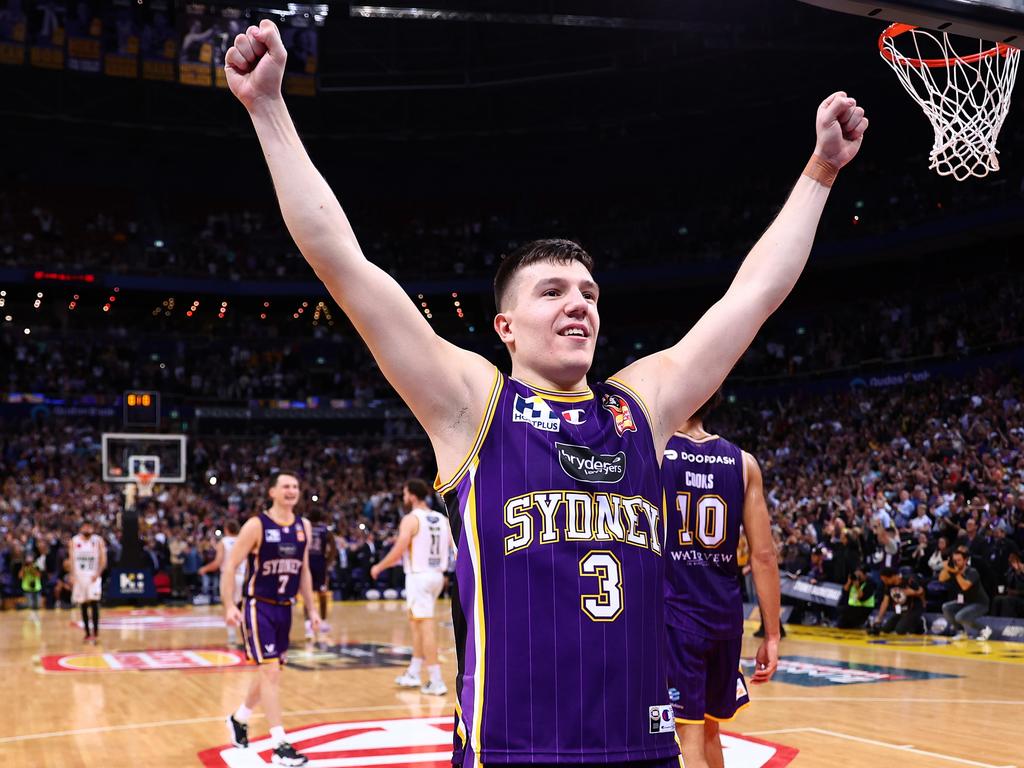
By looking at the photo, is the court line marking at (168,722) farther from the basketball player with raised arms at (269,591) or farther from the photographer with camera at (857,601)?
the photographer with camera at (857,601)

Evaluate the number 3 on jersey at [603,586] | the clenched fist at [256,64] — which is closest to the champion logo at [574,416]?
the number 3 on jersey at [603,586]

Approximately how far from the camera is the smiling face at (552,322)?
285 cm

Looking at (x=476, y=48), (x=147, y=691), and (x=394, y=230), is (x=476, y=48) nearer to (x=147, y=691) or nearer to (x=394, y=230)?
(x=394, y=230)

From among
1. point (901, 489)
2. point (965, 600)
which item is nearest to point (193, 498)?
point (901, 489)

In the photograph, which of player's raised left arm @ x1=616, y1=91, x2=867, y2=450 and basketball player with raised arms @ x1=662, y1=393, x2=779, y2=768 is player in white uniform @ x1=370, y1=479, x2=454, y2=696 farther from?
player's raised left arm @ x1=616, y1=91, x2=867, y2=450

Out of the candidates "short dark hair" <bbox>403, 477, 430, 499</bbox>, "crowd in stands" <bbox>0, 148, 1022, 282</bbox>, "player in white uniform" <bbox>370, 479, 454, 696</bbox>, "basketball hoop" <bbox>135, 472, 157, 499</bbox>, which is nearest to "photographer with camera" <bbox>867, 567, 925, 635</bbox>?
"player in white uniform" <bbox>370, 479, 454, 696</bbox>

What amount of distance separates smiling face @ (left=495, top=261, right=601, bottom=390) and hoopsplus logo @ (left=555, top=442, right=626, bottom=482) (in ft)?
0.74

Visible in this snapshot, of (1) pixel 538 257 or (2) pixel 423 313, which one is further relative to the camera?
(2) pixel 423 313

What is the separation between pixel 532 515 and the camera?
2.67m

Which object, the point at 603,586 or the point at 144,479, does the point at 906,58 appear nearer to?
the point at 603,586

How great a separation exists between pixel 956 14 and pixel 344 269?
4.21m

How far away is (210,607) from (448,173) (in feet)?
68.5

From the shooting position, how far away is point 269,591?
29.1 feet

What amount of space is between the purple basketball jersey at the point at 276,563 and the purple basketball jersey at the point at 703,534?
4127 mm
